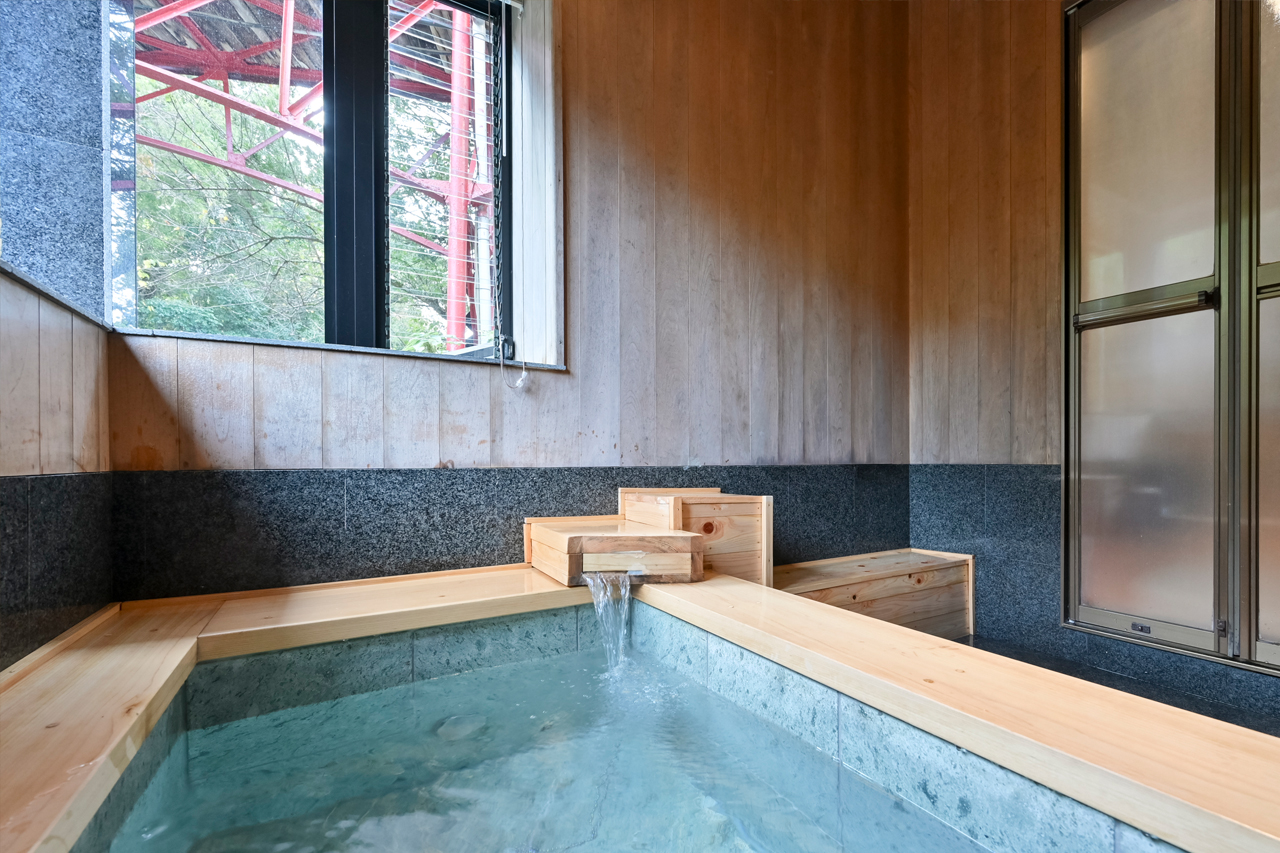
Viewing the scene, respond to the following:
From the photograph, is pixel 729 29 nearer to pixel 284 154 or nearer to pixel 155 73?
pixel 284 154

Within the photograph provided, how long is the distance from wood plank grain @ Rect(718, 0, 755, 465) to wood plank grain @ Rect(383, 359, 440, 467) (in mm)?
1159

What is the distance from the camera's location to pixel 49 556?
3.84 ft

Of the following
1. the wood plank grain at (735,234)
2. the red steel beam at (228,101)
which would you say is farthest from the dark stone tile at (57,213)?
the wood plank grain at (735,234)

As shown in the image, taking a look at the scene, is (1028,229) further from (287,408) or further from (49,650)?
(49,650)

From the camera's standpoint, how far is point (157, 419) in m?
1.57

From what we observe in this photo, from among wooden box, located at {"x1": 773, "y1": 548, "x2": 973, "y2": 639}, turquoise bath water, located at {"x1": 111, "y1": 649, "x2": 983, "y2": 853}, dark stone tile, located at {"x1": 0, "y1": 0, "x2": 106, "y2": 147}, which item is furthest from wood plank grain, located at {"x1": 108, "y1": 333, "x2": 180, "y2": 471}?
wooden box, located at {"x1": 773, "y1": 548, "x2": 973, "y2": 639}

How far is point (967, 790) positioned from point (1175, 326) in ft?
7.21

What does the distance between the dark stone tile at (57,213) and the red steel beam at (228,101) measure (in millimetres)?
270

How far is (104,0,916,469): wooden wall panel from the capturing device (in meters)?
1.84

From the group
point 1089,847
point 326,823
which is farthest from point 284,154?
point 1089,847

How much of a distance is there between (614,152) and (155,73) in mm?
1391

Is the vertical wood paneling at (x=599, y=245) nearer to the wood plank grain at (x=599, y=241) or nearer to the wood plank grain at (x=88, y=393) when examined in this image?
the wood plank grain at (x=599, y=241)

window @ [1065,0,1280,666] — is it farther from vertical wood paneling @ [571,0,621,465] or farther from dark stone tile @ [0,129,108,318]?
dark stone tile @ [0,129,108,318]

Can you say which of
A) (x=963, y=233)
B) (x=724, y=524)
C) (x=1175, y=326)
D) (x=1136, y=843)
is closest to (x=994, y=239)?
(x=963, y=233)
